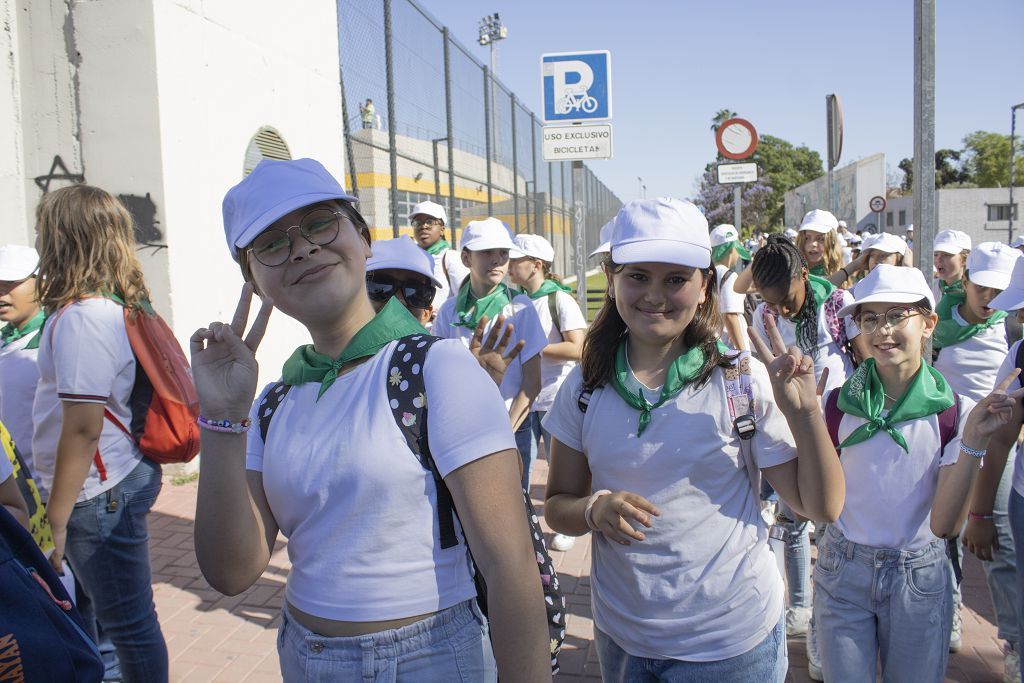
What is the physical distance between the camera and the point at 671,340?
2.10 m

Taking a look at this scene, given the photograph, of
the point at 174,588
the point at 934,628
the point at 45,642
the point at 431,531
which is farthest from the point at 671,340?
the point at 174,588

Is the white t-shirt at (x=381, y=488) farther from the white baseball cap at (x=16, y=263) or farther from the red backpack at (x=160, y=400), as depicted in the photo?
the white baseball cap at (x=16, y=263)

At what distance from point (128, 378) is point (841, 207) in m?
35.8

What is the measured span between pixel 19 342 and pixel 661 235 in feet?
9.01

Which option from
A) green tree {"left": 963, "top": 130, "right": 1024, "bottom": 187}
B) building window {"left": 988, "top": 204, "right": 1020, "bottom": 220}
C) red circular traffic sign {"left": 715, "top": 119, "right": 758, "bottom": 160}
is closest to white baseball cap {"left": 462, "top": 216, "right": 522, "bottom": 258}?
red circular traffic sign {"left": 715, "top": 119, "right": 758, "bottom": 160}

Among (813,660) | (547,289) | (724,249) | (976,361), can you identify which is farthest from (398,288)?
(724,249)

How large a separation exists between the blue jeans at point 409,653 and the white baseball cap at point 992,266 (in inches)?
165

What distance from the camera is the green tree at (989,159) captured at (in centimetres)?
6467

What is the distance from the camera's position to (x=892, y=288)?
266cm

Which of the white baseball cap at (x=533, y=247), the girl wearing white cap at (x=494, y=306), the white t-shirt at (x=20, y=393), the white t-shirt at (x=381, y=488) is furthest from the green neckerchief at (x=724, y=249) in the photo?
the white t-shirt at (x=381, y=488)

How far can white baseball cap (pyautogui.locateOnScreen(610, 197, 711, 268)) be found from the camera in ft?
6.47

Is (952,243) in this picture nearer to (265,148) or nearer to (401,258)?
(401,258)

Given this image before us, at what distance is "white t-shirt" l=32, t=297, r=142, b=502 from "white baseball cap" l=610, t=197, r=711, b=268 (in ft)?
6.20

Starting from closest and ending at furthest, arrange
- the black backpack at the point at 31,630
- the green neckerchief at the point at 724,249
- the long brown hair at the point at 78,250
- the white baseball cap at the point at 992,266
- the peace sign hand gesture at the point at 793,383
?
the black backpack at the point at 31,630
the peace sign hand gesture at the point at 793,383
the long brown hair at the point at 78,250
the white baseball cap at the point at 992,266
the green neckerchief at the point at 724,249
